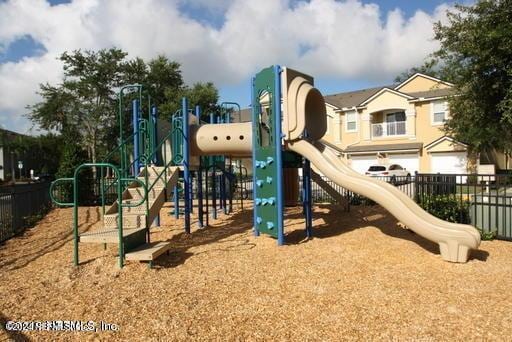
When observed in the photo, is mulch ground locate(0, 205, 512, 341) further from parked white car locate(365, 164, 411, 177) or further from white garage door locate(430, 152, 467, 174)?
white garage door locate(430, 152, 467, 174)

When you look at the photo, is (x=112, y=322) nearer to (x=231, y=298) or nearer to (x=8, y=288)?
(x=231, y=298)

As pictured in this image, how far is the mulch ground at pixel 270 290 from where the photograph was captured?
3703 mm

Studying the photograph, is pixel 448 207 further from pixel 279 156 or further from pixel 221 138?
pixel 221 138

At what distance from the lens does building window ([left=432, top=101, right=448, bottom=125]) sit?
2592 centimetres

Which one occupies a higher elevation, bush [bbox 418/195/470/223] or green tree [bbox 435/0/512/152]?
green tree [bbox 435/0/512/152]

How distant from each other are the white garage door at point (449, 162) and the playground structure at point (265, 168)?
20636 millimetres

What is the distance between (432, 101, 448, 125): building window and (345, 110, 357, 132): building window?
5500 mm

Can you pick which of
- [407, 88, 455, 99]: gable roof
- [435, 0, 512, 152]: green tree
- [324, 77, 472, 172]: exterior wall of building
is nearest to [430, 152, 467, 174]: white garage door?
[324, 77, 472, 172]: exterior wall of building

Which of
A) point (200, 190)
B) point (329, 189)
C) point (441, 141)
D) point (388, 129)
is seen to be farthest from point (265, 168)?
point (388, 129)

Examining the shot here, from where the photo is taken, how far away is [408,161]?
27297 millimetres

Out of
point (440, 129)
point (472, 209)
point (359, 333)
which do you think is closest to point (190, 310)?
point (359, 333)

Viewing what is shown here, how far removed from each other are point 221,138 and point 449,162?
851 inches

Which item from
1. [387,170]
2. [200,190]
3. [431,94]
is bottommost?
[200,190]

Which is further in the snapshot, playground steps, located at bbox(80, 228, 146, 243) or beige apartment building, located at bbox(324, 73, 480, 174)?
beige apartment building, located at bbox(324, 73, 480, 174)
